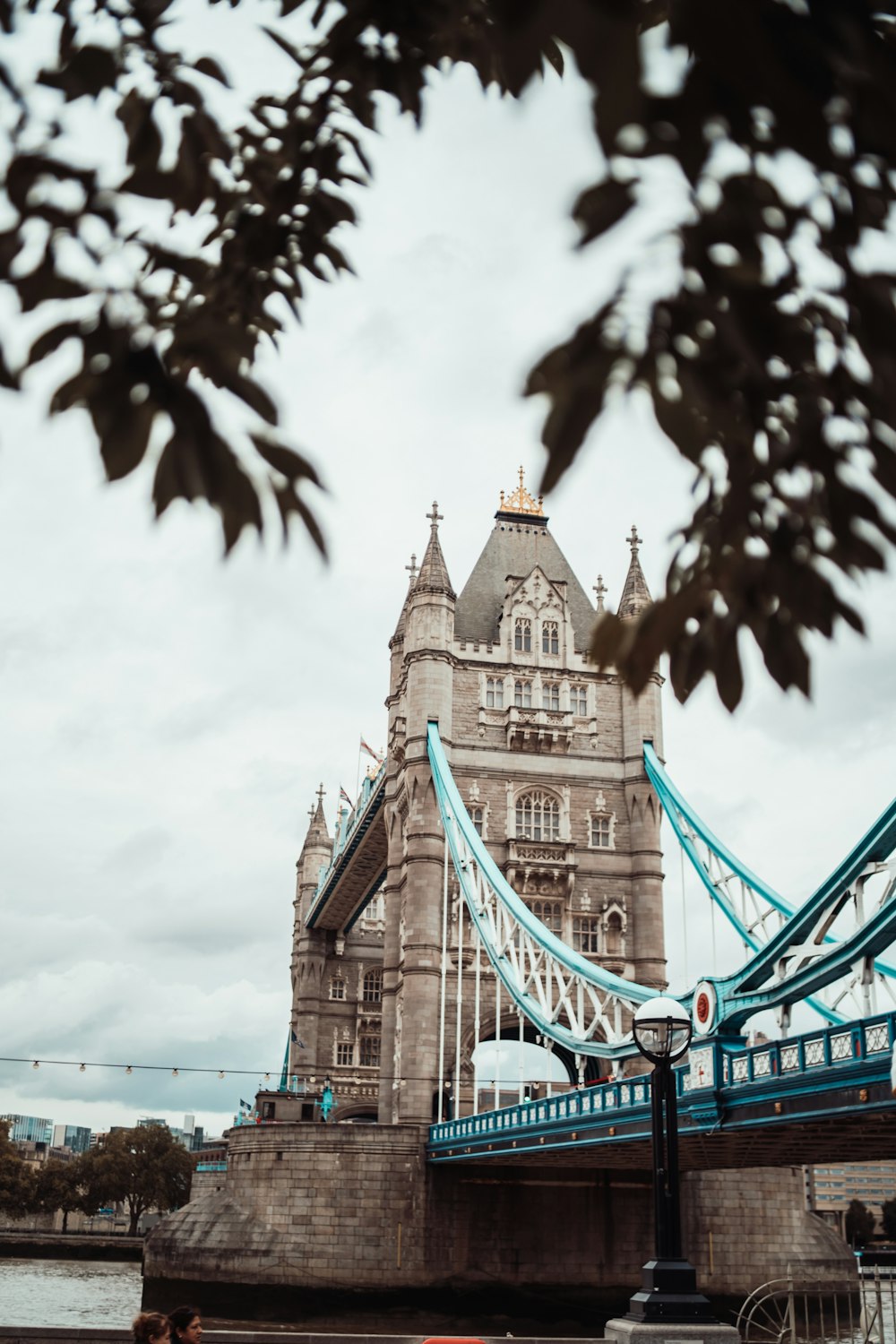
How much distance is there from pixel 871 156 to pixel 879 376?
1.25ft

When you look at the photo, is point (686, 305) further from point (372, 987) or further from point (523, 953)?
point (372, 987)

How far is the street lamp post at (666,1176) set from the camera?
32.1 ft

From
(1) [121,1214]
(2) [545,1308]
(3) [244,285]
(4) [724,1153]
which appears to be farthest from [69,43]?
(1) [121,1214]

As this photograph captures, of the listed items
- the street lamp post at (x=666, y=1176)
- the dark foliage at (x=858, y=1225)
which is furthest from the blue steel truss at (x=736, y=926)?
the dark foliage at (x=858, y=1225)

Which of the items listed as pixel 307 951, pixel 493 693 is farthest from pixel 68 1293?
pixel 307 951

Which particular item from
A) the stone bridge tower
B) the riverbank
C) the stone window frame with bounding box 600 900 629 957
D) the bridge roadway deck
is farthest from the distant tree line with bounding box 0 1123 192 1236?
the bridge roadway deck

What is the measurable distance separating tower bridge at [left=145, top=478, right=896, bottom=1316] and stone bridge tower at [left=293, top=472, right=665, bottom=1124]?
0.08 m

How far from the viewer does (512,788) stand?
125 feet

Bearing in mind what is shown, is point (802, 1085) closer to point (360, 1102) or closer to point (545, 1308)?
point (545, 1308)

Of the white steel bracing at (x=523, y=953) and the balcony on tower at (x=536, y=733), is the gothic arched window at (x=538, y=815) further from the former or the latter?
the white steel bracing at (x=523, y=953)

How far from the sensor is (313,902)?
58.8 meters

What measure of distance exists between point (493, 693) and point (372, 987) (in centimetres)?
2506

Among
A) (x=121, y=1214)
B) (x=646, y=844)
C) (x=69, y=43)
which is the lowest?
(x=121, y=1214)

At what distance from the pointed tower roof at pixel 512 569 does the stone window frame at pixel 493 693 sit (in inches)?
55.3
